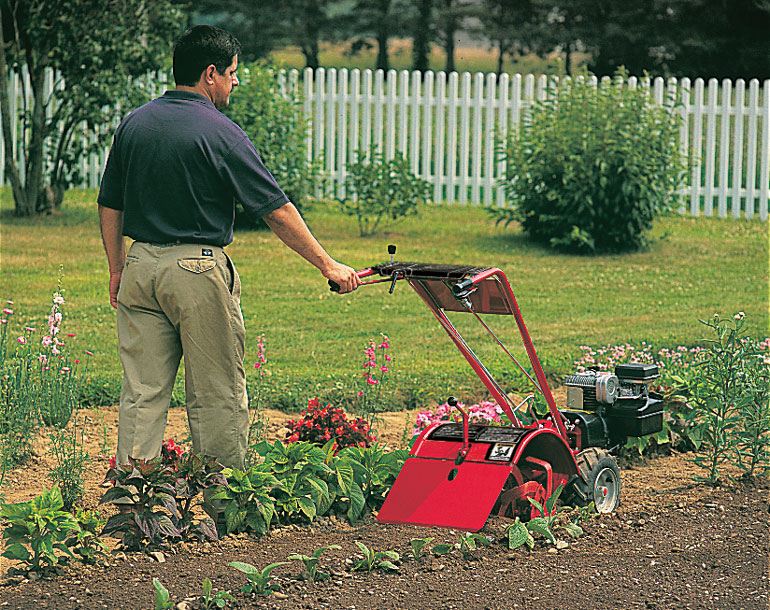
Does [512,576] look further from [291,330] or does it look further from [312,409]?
[291,330]

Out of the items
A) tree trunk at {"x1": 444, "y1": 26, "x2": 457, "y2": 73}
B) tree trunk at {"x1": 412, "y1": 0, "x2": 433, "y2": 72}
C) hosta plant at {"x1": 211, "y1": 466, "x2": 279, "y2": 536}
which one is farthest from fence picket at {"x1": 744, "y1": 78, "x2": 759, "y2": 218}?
tree trunk at {"x1": 412, "y1": 0, "x2": 433, "y2": 72}

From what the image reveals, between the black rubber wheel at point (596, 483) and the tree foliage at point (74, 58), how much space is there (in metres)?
10.4

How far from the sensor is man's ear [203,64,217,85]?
4.08m

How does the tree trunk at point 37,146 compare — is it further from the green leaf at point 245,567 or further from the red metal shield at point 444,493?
the green leaf at point 245,567

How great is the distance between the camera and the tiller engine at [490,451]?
402cm

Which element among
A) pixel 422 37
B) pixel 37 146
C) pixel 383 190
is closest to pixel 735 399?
pixel 383 190

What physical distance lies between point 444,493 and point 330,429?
93 centimetres

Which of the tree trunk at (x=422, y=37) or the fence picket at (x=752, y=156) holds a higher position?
the tree trunk at (x=422, y=37)

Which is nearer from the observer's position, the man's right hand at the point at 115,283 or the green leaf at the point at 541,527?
the green leaf at the point at 541,527

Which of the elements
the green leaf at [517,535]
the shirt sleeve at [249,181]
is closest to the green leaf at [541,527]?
the green leaf at [517,535]

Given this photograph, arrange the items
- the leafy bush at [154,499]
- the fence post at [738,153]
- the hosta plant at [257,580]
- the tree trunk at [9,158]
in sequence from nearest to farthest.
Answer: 1. the hosta plant at [257,580]
2. the leafy bush at [154,499]
3. the tree trunk at [9,158]
4. the fence post at [738,153]

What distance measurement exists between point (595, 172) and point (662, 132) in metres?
0.99

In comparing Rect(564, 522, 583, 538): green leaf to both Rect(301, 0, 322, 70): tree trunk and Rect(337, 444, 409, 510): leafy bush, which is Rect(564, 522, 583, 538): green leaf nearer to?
Rect(337, 444, 409, 510): leafy bush

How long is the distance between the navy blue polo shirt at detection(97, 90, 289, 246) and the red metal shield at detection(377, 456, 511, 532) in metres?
1.17
